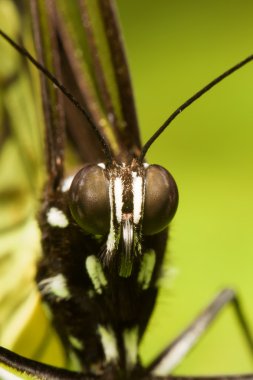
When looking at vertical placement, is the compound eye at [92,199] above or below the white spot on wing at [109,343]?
above

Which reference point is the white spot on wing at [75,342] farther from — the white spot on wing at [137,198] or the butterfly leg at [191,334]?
the white spot on wing at [137,198]

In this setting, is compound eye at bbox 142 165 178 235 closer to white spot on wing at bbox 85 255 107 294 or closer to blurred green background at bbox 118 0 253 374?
white spot on wing at bbox 85 255 107 294

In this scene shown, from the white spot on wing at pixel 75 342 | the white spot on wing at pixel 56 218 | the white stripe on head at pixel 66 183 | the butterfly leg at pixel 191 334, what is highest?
the white stripe on head at pixel 66 183

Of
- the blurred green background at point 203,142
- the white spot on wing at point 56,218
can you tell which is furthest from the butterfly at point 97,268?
the blurred green background at point 203,142

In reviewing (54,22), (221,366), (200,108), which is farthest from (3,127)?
(200,108)

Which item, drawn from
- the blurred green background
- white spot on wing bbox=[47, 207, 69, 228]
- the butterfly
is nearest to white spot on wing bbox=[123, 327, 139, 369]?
the butterfly

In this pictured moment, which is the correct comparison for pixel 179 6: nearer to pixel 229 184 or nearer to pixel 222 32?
pixel 222 32
